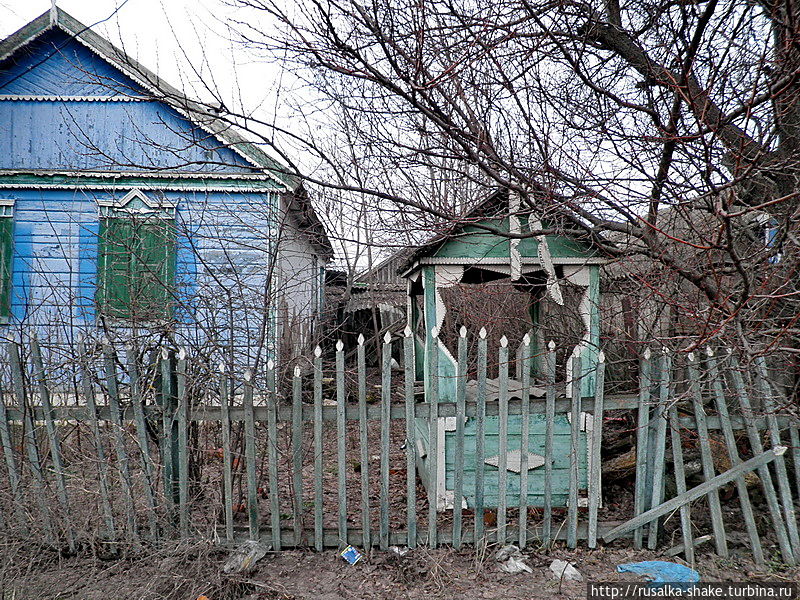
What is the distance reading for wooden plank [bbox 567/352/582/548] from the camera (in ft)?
12.4

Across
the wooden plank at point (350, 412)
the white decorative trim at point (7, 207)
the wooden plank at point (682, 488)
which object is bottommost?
the wooden plank at point (682, 488)

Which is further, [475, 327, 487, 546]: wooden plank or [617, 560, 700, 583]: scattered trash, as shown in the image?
[475, 327, 487, 546]: wooden plank

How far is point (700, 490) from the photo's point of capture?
3645mm

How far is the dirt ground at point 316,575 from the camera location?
10.7 feet

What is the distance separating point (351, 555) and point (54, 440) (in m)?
2.20

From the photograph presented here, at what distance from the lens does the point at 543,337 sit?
6016 millimetres

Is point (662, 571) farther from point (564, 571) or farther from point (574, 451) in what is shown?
point (574, 451)

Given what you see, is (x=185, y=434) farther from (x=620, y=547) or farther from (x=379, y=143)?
(x=620, y=547)

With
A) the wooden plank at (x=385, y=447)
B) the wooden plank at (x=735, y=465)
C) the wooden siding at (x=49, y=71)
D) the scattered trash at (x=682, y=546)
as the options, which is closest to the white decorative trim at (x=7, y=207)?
the wooden siding at (x=49, y=71)

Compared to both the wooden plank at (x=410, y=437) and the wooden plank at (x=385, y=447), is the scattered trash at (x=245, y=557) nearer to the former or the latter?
the wooden plank at (x=385, y=447)

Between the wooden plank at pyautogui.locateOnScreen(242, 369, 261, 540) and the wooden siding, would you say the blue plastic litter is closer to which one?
the wooden plank at pyautogui.locateOnScreen(242, 369, 261, 540)

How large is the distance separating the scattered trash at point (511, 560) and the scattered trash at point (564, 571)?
0.52 ft

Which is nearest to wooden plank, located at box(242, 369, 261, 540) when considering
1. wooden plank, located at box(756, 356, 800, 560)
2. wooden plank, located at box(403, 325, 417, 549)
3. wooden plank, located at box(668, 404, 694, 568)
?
wooden plank, located at box(403, 325, 417, 549)

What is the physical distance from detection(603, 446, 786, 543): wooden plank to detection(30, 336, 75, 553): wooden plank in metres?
3.85
